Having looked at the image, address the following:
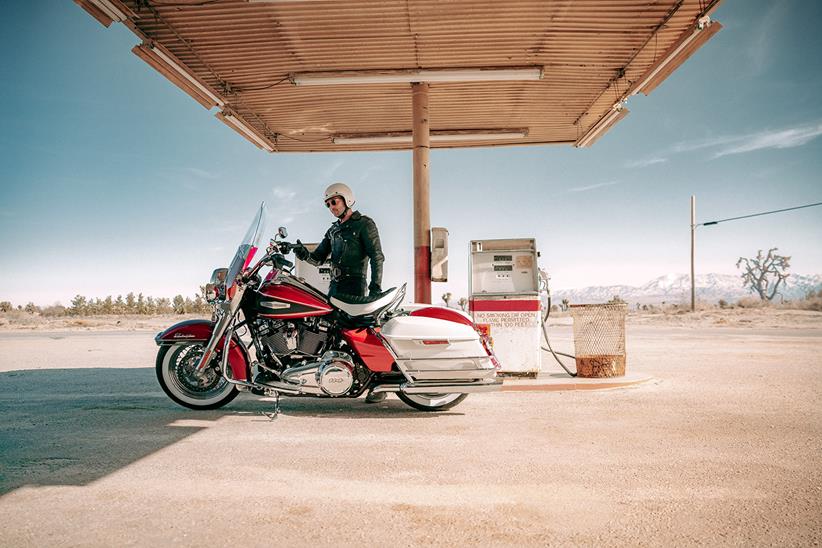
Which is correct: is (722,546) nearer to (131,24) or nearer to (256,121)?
(131,24)

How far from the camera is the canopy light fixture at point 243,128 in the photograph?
10.5 m

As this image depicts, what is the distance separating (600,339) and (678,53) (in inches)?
171

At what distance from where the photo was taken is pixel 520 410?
591 cm

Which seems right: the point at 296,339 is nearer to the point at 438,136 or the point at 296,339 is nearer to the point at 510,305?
the point at 510,305

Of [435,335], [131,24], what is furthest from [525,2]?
[131,24]

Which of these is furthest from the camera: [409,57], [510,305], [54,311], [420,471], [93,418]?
[54,311]

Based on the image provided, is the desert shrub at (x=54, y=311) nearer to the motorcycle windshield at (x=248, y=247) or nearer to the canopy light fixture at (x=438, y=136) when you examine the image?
the canopy light fixture at (x=438, y=136)

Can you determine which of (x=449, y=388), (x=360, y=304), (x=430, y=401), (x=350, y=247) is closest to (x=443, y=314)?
(x=449, y=388)

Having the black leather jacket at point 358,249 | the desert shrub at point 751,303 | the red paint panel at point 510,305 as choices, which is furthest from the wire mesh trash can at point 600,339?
the desert shrub at point 751,303

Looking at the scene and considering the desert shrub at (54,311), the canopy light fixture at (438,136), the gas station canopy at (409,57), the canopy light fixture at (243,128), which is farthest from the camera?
the desert shrub at (54,311)

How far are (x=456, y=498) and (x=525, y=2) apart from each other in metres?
6.38

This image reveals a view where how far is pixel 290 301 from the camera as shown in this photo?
17.7ft

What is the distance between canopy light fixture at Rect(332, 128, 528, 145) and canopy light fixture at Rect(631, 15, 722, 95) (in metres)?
2.88

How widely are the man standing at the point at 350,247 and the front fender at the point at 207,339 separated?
1.12 meters
